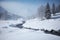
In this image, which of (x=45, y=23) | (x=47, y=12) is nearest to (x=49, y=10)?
(x=47, y=12)

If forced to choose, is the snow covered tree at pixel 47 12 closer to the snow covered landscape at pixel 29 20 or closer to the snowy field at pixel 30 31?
the snow covered landscape at pixel 29 20

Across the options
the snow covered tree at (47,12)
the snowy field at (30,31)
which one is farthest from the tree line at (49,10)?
the snowy field at (30,31)

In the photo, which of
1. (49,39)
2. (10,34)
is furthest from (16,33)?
(49,39)

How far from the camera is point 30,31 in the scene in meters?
2.33

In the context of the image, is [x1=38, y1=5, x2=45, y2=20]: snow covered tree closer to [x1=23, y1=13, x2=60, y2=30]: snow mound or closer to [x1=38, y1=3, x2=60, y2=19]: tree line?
[x1=38, y1=3, x2=60, y2=19]: tree line

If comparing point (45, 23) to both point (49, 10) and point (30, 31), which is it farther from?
point (30, 31)

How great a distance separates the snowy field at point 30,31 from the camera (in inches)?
79.7

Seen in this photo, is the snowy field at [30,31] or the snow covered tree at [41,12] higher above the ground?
the snow covered tree at [41,12]

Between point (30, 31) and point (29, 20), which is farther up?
point (29, 20)

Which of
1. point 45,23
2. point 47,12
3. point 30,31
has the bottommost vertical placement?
point 30,31

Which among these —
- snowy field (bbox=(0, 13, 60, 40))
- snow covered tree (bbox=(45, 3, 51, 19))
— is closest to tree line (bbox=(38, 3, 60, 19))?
snow covered tree (bbox=(45, 3, 51, 19))

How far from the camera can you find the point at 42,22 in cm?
220

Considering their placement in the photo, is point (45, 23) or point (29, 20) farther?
point (29, 20)

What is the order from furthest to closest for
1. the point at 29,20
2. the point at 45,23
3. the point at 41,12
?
the point at 29,20, the point at 41,12, the point at 45,23
